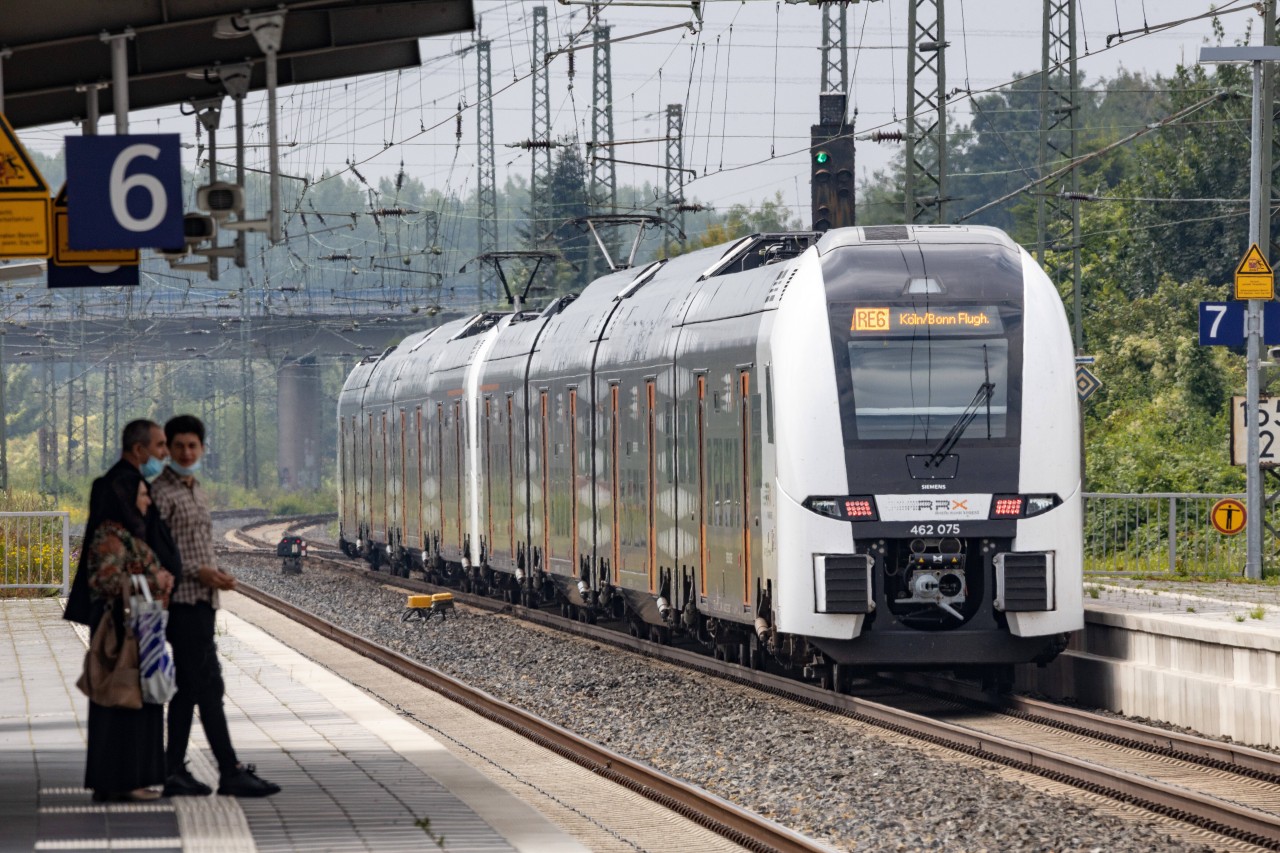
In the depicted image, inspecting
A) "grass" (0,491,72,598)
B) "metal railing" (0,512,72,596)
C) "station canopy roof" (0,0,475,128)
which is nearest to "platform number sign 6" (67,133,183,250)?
"station canopy roof" (0,0,475,128)

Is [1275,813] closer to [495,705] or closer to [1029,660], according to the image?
[1029,660]

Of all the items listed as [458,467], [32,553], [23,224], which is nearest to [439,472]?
[458,467]

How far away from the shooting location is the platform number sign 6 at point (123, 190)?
1109 cm

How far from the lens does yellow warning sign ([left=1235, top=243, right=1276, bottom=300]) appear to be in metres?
23.1

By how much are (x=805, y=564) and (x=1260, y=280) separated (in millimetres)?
9684

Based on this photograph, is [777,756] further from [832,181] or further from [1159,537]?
[1159,537]

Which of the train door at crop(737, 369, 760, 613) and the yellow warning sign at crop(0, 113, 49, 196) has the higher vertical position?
the yellow warning sign at crop(0, 113, 49, 196)

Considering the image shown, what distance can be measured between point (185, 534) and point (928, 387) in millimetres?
7150

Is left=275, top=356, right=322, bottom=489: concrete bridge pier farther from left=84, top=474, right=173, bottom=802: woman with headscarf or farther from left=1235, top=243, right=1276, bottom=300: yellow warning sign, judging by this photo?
left=84, top=474, right=173, bottom=802: woman with headscarf

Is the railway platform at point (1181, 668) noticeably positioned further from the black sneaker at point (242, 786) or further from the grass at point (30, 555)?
the grass at point (30, 555)

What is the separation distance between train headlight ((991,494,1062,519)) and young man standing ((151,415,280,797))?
23.1 ft

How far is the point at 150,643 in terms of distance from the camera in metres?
9.90

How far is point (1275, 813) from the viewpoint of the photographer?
37.0ft

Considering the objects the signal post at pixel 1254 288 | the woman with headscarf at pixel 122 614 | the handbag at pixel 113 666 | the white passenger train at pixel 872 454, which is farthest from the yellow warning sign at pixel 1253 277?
the handbag at pixel 113 666
